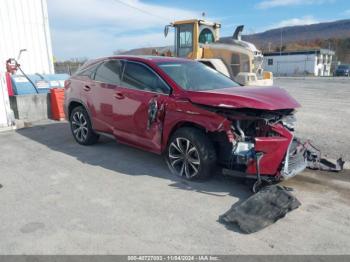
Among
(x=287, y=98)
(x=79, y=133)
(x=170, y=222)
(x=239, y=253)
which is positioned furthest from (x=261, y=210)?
(x=79, y=133)

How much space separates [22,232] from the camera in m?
3.29

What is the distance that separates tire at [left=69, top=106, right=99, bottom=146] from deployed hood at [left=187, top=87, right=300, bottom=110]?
104 inches

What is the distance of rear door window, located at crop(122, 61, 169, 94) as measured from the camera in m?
4.80

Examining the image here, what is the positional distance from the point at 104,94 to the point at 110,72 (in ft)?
1.39

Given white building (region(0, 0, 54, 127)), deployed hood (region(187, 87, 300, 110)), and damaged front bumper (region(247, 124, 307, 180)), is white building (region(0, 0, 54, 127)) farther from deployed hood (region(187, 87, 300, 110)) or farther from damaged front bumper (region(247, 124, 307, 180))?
damaged front bumper (region(247, 124, 307, 180))

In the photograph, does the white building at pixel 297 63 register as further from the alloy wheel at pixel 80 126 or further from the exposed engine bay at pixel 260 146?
the exposed engine bay at pixel 260 146

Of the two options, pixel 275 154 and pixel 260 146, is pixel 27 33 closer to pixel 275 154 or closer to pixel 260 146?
pixel 260 146

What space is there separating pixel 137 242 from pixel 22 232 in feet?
4.08

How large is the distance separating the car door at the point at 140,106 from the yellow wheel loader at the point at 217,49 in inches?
262

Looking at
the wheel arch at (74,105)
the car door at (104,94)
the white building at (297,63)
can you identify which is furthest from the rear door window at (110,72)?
the white building at (297,63)

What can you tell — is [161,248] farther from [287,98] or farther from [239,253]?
[287,98]

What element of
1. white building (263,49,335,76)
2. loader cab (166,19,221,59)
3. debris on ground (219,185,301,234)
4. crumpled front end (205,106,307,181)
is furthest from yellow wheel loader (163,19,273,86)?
white building (263,49,335,76)

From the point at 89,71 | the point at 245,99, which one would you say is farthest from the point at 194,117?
the point at 89,71

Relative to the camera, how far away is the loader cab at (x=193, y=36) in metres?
12.6
